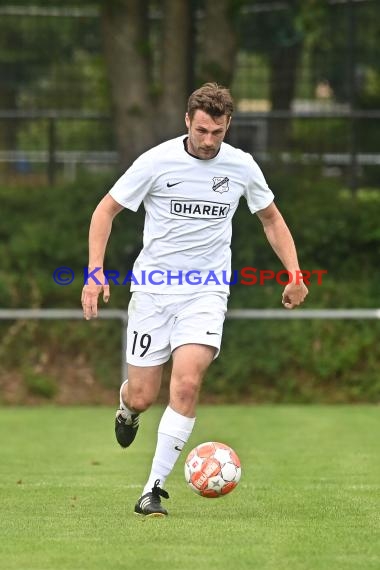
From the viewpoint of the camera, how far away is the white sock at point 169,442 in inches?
287

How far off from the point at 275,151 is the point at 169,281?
34.0 feet

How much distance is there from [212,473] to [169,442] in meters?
0.30

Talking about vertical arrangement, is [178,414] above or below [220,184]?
below

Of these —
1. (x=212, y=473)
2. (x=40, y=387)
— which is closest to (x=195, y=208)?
(x=212, y=473)

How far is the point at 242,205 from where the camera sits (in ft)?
54.6

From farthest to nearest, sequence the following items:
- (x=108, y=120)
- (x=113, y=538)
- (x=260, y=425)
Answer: (x=108, y=120), (x=260, y=425), (x=113, y=538)

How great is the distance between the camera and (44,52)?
20109mm

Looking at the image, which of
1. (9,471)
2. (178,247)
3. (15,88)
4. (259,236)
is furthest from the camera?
(15,88)

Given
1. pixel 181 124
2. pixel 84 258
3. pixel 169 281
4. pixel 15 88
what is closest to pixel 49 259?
pixel 84 258

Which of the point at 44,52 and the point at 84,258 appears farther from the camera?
the point at 44,52

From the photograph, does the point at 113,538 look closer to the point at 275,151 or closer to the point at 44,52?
the point at 275,151

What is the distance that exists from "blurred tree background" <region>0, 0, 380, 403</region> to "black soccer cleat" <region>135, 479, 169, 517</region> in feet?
30.2

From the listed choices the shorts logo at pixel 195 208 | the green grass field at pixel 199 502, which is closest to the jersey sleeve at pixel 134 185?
the shorts logo at pixel 195 208

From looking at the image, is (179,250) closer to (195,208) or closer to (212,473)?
(195,208)
